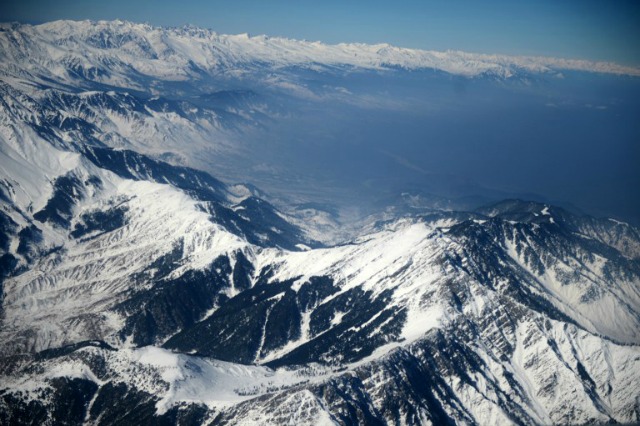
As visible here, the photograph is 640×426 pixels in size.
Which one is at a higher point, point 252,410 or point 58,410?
point 58,410

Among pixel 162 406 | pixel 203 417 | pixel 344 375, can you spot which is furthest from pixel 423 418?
pixel 162 406

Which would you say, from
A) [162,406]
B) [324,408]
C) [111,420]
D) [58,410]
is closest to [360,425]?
[324,408]

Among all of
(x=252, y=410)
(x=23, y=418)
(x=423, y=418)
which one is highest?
(x=23, y=418)

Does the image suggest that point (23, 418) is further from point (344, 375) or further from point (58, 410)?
point (344, 375)

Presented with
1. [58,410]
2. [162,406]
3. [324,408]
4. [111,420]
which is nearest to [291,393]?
[324,408]

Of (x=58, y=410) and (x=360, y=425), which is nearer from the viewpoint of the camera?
(x=360, y=425)

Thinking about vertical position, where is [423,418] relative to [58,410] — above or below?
below

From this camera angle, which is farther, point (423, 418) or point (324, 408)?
point (423, 418)

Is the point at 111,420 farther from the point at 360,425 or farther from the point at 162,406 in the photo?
the point at 360,425

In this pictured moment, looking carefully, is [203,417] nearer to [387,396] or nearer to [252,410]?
[252,410]
